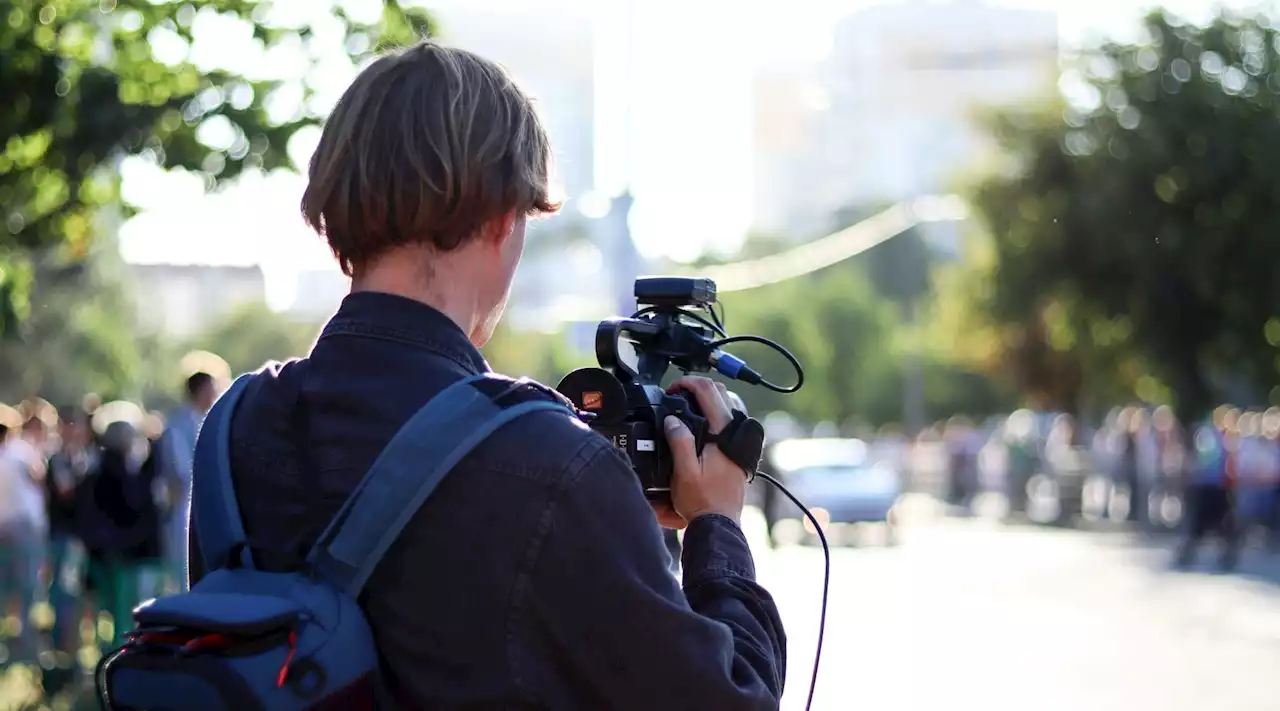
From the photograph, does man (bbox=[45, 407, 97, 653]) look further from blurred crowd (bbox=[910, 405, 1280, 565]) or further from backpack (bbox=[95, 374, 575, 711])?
blurred crowd (bbox=[910, 405, 1280, 565])

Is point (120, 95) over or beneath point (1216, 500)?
over

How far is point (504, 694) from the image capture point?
1.84 m

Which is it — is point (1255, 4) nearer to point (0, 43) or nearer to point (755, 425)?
point (0, 43)

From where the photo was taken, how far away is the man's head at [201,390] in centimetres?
973

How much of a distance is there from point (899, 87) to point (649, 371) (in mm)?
162273

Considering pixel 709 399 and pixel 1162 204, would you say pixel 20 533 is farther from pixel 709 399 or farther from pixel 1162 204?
pixel 1162 204

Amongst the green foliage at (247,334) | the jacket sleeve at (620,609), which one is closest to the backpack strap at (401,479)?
the jacket sleeve at (620,609)

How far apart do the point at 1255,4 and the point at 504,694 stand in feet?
89.8

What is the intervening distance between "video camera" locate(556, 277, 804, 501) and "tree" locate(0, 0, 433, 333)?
5.86 m

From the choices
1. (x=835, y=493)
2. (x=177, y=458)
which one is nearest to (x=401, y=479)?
(x=177, y=458)

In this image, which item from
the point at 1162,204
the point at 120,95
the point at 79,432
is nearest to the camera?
the point at 120,95

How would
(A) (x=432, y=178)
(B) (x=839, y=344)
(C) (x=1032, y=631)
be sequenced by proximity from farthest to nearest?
(B) (x=839, y=344) → (C) (x=1032, y=631) → (A) (x=432, y=178)

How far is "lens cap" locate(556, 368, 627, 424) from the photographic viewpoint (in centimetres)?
226

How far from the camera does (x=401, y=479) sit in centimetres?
185
